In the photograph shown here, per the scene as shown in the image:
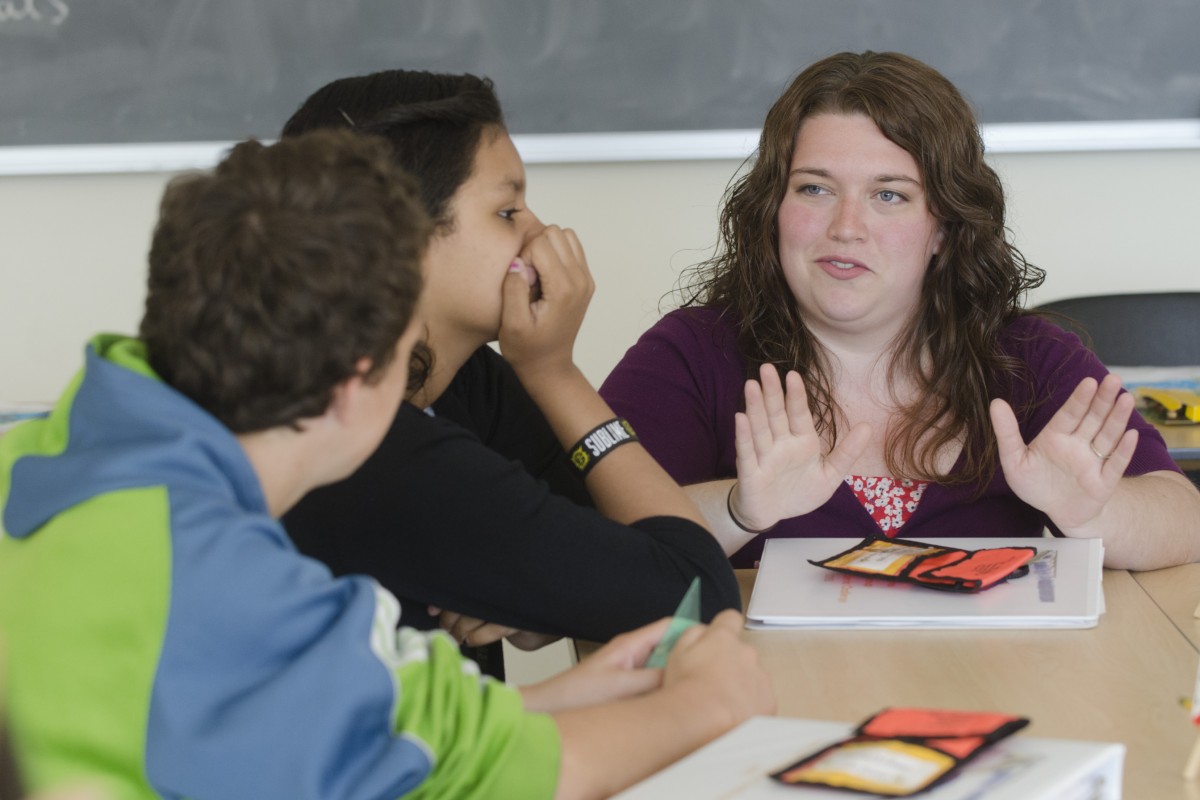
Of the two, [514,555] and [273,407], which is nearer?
[273,407]

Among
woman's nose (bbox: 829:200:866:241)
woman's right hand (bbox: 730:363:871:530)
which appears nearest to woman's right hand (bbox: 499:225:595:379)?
woman's right hand (bbox: 730:363:871:530)

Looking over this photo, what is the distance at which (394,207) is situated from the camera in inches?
35.7

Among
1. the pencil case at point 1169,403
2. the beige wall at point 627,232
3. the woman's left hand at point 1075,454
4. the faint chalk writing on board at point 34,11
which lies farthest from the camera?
the beige wall at point 627,232

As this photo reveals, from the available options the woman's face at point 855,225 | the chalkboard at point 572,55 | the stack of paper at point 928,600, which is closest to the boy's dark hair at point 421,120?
the stack of paper at point 928,600

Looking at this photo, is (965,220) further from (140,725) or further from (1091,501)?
(140,725)

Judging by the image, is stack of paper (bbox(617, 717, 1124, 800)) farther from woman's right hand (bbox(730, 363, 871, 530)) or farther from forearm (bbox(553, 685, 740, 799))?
woman's right hand (bbox(730, 363, 871, 530))

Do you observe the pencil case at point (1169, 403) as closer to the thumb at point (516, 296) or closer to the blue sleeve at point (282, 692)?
the thumb at point (516, 296)

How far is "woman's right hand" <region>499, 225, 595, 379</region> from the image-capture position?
1399mm

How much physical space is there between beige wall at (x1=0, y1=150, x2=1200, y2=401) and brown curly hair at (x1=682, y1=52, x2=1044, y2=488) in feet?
3.71

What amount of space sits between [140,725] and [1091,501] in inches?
43.9

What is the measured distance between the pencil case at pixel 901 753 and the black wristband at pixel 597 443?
578 millimetres

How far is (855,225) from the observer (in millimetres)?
1772

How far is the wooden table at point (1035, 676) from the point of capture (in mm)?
1056

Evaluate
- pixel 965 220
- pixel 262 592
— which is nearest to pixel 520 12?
pixel 965 220
